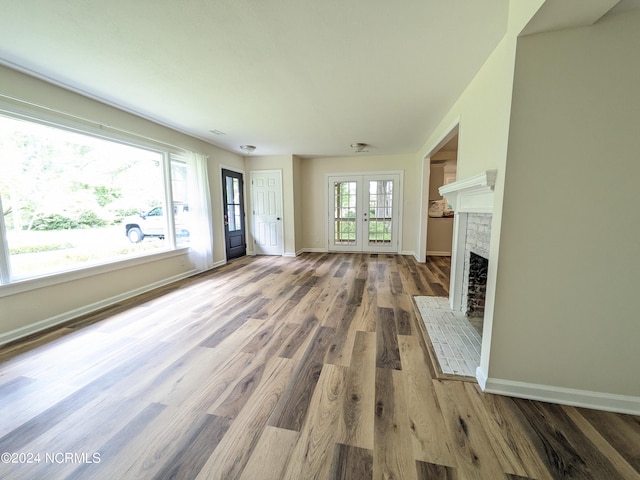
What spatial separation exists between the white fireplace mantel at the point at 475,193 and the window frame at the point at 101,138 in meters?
4.11

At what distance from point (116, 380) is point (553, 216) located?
10.0 feet

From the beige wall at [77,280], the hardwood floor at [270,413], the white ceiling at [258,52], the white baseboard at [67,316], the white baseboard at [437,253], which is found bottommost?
the hardwood floor at [270,413]

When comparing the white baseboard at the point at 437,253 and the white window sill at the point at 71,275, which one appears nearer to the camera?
the white window sill at the point at 71,275

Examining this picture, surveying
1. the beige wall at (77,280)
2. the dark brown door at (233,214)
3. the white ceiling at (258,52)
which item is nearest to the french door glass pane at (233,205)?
the dark brown door at (233,214)

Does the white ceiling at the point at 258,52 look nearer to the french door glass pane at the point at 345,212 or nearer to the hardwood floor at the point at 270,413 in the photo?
the hardwood floor at the point at 270,413

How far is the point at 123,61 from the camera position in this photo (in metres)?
2.11

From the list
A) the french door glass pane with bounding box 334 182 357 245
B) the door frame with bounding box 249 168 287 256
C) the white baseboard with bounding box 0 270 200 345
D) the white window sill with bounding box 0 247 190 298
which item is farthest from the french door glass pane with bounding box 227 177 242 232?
the french door glass pane with bounding box 334 182 357 245

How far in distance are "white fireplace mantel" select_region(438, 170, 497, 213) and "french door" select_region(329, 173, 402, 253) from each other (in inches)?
130

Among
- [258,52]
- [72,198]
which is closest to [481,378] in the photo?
[258,52]

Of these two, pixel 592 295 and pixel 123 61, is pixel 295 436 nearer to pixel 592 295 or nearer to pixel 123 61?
pixel 592 295

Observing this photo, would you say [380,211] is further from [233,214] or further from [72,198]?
[72,198]

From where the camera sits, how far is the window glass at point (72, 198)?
239 cm

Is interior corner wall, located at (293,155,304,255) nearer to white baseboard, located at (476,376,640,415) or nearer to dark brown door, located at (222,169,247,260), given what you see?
dark brown door, located at (222,169,247,260)

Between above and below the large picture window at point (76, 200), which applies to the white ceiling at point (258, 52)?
above
